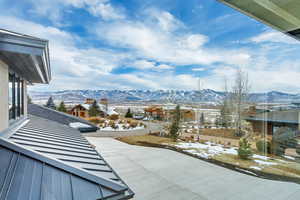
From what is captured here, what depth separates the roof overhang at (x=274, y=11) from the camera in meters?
1.73

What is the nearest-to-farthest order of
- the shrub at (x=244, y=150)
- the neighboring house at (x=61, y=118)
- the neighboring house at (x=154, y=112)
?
the neighboring house at (x=61, y=118) < the shrub at (x=244, y=150) < the neighboring house at (x=154, y=112)

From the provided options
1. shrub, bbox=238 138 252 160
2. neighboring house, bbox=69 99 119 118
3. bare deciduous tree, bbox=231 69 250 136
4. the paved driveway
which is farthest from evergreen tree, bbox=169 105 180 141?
neighboring house, bbox=69 99 119 118

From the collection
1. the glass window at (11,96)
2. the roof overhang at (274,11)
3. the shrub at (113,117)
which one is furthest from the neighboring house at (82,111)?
the roof overhang at (274,11)

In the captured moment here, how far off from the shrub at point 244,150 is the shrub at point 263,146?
0.40m

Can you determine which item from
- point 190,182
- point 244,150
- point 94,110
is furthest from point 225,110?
point 94,110

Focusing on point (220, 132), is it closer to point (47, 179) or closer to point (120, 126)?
point (120, 126)

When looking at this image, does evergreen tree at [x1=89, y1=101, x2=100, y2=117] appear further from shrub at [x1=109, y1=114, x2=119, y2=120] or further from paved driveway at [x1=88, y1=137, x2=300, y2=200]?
paved driveway at [x1=88, y1=137, x2=300, y2=200]

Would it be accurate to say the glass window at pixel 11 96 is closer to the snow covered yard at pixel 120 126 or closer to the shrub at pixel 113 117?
the snow covered yard at pixel 120 126

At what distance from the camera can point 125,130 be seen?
13.7 meters

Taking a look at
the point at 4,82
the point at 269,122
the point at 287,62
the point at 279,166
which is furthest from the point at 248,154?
the point at 4,82

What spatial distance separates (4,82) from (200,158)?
701 centimetres

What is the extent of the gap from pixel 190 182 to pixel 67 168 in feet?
13.4

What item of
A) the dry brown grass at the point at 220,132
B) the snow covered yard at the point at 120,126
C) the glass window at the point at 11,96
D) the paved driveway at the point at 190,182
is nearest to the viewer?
the glass window at the point at 11,96

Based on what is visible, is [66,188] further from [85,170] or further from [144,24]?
[144,24]
